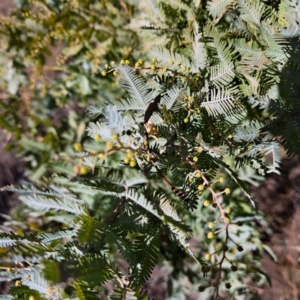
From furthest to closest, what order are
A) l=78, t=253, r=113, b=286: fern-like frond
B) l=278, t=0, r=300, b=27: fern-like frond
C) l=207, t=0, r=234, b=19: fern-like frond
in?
l=207, t=0, r=234, b=19: fern-like frond < l=278, t=0, r=300, b=27: fern-like frond < l=78, t=253, r=113, b=286: fern-like frond

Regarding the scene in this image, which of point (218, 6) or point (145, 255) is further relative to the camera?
point (218, 6)

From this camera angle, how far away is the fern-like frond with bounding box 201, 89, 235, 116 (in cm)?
77

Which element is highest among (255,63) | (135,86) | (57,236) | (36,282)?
(255,63)

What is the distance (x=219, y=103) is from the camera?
78 cm

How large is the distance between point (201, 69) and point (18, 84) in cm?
131

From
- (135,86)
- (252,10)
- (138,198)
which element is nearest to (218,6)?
(252,10)

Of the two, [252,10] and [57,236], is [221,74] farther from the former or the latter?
[57,236]

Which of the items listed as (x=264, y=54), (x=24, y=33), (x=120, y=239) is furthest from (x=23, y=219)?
(x=264, y=54)

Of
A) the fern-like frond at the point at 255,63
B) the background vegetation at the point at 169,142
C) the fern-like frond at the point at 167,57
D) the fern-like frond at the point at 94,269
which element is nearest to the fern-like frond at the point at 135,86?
the background vegetation at the point at 169,142

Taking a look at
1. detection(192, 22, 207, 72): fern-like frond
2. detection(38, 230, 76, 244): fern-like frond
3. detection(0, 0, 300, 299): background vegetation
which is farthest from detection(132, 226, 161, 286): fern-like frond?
detection(192, 22, 207, 72): fern-like frond

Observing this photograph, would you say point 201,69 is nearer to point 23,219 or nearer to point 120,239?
point 120,239

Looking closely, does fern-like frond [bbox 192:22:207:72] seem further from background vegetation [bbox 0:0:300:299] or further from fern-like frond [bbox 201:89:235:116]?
fern-like frond [bbox 201:89:235:116]

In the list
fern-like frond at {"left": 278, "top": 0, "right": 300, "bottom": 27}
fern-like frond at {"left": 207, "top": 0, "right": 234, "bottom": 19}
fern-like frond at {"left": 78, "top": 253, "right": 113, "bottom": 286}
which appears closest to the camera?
fern-like frond at {"left": 78, "top": 253, "right": 113, "bottom": 286}

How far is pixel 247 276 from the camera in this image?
173 centimetres
